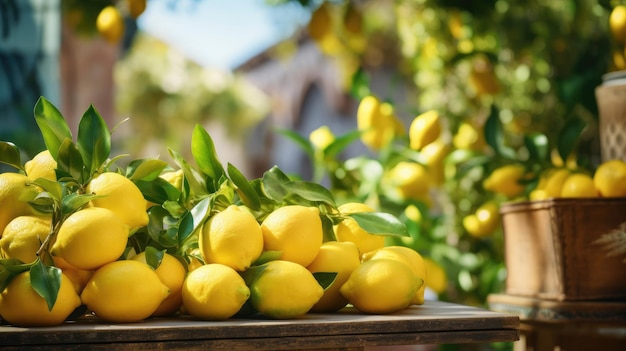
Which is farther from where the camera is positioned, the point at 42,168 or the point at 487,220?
the point at 487,220

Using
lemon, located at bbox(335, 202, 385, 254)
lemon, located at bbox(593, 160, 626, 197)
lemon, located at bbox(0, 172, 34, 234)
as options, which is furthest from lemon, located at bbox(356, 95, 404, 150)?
lemon, located at bbox(0, 172, 34, 234)

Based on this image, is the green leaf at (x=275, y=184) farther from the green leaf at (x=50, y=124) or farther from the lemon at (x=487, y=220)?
the lemon at (x=487, y=220)

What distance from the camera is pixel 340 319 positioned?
79 cm

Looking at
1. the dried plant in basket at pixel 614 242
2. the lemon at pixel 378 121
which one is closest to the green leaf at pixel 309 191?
the dried plant in basket at pixel 614 242

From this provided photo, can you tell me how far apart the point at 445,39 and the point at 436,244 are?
47.2 inches

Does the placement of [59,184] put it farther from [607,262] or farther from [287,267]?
[607,262]

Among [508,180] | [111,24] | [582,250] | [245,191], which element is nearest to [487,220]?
[508,180]

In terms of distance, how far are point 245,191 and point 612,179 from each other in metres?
0.69

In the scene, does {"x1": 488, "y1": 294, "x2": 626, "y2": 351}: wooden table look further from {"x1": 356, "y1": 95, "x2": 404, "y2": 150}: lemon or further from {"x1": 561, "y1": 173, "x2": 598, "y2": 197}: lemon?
{"x1": 356, "y1": 95, "x2": 404, "y2": 150}: lemon

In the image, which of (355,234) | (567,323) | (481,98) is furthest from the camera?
(481,98)

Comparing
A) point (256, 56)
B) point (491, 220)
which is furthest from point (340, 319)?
point (256, 56)

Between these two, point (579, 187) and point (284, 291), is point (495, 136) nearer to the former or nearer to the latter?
point (579, 187)

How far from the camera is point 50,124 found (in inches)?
34.4

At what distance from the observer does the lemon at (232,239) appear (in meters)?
0.81
